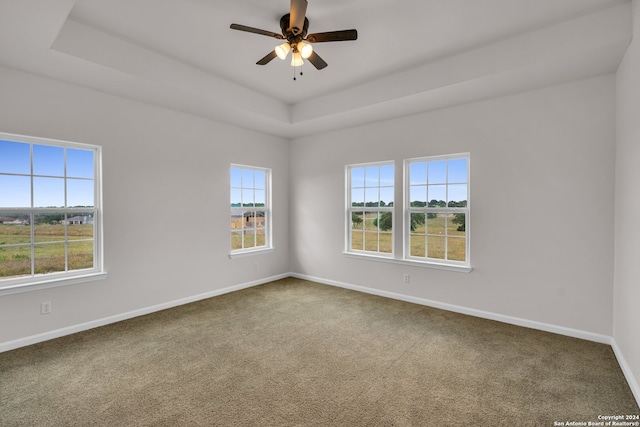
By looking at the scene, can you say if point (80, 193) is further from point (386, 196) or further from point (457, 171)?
point (457, 171)

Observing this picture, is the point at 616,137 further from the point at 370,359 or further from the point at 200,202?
the point at 200,202

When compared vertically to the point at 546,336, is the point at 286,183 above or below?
above

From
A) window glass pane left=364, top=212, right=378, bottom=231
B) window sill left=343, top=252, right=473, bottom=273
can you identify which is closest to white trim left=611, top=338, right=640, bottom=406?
window sill left=343, top=252, right=473, bottom=273

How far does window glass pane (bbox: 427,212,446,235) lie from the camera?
4.15m

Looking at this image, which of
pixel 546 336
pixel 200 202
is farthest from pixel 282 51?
pixel 546 336

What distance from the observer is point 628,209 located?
2.51 meters

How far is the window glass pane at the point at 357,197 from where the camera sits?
5023mm

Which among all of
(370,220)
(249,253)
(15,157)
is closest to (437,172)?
(370,220)

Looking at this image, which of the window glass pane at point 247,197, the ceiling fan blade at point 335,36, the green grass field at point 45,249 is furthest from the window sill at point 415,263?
the green grass field at point 45,249

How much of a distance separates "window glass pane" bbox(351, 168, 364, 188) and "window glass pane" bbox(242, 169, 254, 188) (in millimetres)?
1750

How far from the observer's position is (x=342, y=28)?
2.77 metres

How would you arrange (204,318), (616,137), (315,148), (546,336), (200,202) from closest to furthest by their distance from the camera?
(616,137)
(546,336)
(204,318)
(200,202)
(315,148)

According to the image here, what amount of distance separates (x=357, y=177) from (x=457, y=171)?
5.21 feet

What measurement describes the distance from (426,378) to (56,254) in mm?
3854
